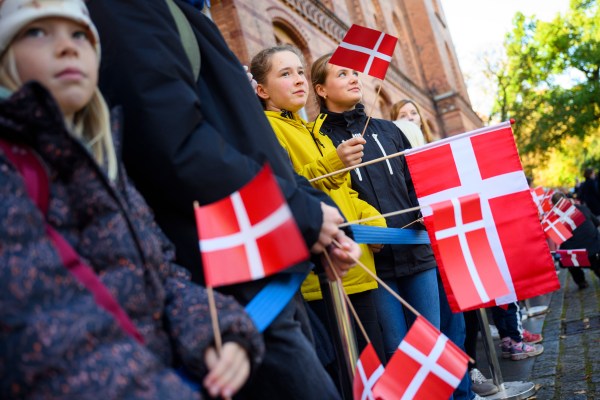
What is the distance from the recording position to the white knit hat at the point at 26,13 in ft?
4.97

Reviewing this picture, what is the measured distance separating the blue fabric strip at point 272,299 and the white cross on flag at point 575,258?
724 centimetres

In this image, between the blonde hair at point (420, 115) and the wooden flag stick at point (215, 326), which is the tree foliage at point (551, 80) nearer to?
the blonde hair at point (420, 115)

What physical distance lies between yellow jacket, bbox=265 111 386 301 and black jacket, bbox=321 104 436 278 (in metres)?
0.12

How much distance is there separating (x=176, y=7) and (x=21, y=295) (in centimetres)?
118

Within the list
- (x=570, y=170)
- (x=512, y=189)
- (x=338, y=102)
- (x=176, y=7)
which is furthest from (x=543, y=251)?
(x=570, y=170)

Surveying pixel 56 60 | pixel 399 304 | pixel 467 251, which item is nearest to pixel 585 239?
pixel 399 304

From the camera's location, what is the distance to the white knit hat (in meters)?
1.51

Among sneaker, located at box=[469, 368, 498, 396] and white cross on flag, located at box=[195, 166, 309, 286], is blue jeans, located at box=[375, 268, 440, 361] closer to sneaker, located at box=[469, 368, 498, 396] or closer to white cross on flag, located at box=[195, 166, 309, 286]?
sneaker, located at box=[469, 368, 498, 396]

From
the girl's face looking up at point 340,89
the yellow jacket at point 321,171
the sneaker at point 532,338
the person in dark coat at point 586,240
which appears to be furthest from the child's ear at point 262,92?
the person in dark coat at point 586,240

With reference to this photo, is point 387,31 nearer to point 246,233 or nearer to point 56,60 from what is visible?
point 246,233

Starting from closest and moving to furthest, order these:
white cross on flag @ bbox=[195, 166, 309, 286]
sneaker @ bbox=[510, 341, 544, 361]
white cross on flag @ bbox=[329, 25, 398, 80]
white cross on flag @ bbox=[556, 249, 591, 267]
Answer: white cross on flag @ bbox=[195, 166, 309, 286]
white cross on flag @ bbox=[329, 25, 398, 80]
sneaker @ bbox=[510, 341, 544, 361]
white cross on flag @ bbox=[556, 249, 591, 267]

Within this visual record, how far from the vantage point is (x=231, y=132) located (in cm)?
199

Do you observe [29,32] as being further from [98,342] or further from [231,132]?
[98,342]

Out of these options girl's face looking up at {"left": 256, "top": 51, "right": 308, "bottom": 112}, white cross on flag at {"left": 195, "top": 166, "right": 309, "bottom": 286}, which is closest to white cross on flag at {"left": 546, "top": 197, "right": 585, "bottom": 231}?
girl's face looking up at {"left": 256, "top": 51, "right": 308, "bottom": 112}
